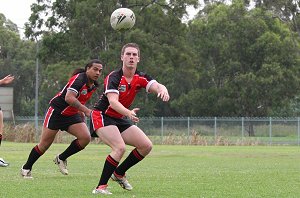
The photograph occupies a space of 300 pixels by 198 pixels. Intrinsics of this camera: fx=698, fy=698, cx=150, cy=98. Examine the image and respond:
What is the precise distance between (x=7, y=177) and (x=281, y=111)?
54.2m

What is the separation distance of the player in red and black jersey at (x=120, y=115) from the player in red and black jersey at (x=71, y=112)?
1.85 metres

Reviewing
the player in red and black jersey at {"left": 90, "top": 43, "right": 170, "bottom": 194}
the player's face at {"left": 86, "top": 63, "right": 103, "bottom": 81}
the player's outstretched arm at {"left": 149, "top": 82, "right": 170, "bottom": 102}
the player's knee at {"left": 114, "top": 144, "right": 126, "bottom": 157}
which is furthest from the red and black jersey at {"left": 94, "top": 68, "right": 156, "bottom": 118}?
the player's face at {"left": 86, "top": 63, "right": 103, "bottom": 81}

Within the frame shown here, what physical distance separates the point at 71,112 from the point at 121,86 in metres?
2.92

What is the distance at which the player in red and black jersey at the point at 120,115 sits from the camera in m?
9.53

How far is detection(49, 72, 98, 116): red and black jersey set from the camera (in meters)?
12.0

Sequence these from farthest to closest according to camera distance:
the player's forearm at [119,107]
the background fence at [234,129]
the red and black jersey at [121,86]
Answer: the background fence at [234,129] < the red and black jersey at [121,86] < the player's forearm at [119,107]

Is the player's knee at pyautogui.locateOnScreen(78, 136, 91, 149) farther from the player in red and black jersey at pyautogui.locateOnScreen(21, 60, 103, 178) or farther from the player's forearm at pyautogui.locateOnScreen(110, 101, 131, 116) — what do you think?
the player's forearm at pyautogui.locateOnScreen(110, 101, 131, 116)

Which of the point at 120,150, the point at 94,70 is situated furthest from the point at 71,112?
the point at 120,150

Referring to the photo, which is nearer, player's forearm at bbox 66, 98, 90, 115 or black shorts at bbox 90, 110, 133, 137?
black shorts at bbox 90, 110, 133, 137

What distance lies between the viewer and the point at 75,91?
39.2ft

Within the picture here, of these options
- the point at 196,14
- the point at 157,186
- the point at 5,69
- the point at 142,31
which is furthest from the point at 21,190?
the point at 5,69

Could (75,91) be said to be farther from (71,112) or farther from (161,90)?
(161,90)

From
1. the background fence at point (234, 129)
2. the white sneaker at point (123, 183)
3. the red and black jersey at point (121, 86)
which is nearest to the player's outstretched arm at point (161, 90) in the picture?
the red and black jersey at point (121, 86)

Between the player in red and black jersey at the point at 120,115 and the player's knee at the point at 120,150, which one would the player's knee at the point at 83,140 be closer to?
the player in red and black jersey at the point at 120,115
